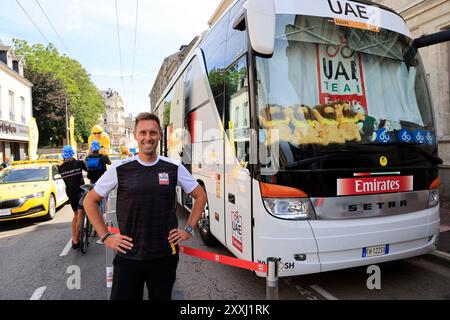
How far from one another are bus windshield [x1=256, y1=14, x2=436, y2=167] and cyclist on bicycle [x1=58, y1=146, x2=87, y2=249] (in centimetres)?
384

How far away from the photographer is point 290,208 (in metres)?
3.04

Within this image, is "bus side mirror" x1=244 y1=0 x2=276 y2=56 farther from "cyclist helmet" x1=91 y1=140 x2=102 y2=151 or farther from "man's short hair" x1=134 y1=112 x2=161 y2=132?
"cyclist helmet" x1=91 y1=140 x2=102 y2=151

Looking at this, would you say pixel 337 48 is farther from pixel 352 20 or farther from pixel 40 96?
pixel 40 96

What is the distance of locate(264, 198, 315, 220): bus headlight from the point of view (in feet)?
9.93

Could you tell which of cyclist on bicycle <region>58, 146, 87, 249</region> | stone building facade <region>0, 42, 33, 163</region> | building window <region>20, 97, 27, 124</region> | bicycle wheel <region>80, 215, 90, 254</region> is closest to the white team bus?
bicycle wheel <region>80, 215, 90, 254</region>

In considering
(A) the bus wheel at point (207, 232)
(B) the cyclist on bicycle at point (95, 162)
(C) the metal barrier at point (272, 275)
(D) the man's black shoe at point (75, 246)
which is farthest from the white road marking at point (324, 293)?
(B) the cyclist on bicycle at point (95, 162)

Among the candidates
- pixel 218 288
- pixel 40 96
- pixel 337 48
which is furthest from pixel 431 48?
pixel 40 96

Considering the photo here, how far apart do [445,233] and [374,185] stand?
3535mm

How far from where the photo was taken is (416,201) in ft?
11.5

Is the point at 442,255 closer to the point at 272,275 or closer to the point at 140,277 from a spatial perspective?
the point at 272,275

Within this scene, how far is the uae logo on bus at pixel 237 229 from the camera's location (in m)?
3.50

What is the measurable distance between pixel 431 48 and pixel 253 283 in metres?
8.66

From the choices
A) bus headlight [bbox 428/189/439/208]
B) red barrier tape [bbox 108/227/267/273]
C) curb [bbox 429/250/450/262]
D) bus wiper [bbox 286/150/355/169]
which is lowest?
curb [bbox 429/250/450/262]

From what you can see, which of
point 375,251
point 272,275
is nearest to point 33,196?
point 272,275
